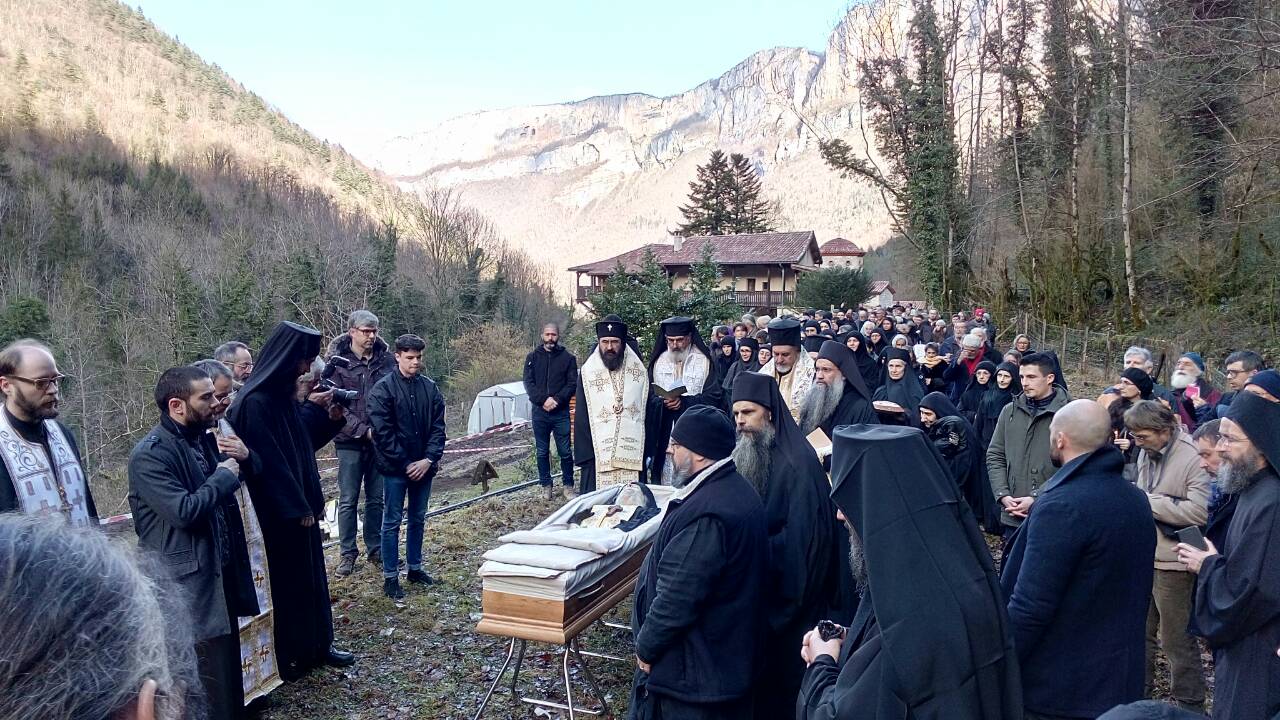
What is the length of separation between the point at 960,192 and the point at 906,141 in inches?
101

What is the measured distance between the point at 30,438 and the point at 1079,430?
4.62m

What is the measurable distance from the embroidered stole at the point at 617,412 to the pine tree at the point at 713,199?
4973 centimetres

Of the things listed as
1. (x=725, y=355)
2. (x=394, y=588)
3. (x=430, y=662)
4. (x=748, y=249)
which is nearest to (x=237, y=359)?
(x=394, y=588)

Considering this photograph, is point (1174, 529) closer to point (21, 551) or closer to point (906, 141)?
point (21, 551)

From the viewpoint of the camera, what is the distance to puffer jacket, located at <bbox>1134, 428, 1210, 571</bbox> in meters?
4.28

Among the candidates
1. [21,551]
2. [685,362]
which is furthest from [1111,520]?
[685,362]

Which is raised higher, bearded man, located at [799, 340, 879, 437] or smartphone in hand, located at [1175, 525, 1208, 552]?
bearded man, located at [799, 340, 879, 437]

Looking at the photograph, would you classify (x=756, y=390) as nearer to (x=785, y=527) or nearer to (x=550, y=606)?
(x=785, y=527)

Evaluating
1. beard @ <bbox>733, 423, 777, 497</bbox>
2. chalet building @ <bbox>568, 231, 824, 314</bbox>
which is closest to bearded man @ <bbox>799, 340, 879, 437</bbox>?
beard @ <bbox>733, 423, 777, 497</bbox>

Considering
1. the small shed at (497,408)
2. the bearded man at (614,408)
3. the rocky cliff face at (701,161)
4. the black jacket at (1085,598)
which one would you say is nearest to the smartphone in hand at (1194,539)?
the black jacket at (1085,598)

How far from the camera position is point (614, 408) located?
25.7ft

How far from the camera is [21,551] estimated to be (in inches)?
42.0

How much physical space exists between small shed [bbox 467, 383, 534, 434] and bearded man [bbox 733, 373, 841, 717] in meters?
21.0

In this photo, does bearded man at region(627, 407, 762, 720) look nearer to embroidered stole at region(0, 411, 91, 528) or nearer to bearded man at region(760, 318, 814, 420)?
embroidered stole at region(0, 411, 91, 528)
